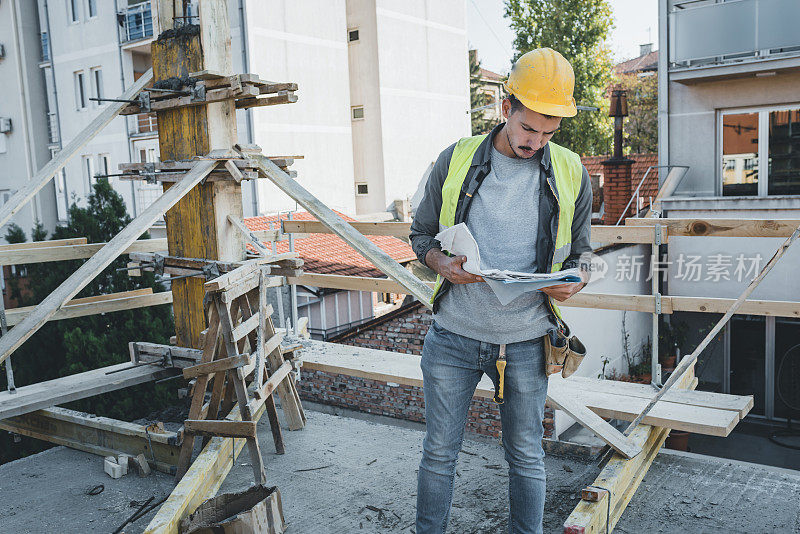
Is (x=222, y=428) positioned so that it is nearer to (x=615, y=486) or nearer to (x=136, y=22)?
(x=615, y=486)

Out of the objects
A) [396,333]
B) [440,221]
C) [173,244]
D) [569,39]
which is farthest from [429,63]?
[440,221]

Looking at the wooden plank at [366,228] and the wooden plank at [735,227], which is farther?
the wooden plank at [366,228]

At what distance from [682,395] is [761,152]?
32.2ft

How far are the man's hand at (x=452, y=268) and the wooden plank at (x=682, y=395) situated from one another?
2.15 metres

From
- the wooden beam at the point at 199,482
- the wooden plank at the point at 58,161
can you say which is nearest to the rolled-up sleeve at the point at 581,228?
the wooden beam at the point at 199,482

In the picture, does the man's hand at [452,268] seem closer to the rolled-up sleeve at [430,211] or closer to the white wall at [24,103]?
the rolled-up sleeve at [430,211]

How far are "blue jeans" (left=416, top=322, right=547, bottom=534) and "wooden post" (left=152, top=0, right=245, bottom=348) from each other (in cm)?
230

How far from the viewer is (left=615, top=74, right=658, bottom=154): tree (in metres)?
32.7

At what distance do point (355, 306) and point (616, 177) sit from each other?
246 inches

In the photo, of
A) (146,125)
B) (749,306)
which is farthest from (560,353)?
(146,125)

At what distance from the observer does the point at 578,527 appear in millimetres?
2943

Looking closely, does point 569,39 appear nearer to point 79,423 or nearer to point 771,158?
point 771,158

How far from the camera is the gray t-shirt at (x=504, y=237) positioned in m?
2.61

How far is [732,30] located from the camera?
39.1 feet
